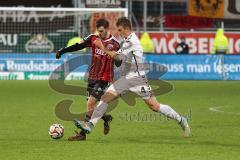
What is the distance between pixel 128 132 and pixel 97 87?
110 centimetres

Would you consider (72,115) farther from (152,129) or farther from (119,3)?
(119,3)

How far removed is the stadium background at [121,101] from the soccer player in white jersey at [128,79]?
18.1 inches

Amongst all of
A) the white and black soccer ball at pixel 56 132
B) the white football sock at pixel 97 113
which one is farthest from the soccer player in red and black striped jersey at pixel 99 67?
the white and black soccer ball at pixel 56 132

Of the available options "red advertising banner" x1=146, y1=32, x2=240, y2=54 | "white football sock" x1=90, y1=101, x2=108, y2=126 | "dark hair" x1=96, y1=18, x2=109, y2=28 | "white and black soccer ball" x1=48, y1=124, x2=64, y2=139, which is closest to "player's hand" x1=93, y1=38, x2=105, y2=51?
"dark hair" x1=96, y1=18, x2=109, y2=28

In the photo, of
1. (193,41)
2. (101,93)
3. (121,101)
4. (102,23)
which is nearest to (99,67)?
(101,93)

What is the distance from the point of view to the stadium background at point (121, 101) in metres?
12.2

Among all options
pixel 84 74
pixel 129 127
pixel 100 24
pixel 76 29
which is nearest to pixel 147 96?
pixel 100 24

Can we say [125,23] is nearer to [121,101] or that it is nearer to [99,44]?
[99,44]

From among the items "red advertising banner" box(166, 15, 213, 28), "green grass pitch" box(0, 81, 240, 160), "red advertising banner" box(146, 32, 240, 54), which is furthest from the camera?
"red advertising banner" box(166, 15, 213, 28)

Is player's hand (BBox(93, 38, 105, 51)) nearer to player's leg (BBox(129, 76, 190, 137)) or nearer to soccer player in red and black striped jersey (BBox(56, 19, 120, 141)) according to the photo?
soccer player in red and black striped jersey (BBox(56, 19, 120, 141))

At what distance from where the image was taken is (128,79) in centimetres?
1339

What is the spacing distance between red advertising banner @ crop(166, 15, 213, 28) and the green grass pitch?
1624 centimetres

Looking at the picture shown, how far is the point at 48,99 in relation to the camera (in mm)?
23312

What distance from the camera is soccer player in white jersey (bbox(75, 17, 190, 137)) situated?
13.1 metres
